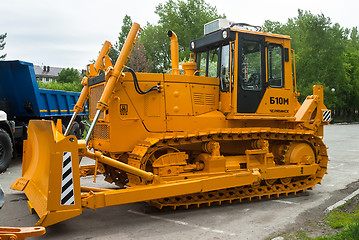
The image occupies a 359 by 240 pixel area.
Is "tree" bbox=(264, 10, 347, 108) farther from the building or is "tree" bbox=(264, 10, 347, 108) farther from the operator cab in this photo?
the building

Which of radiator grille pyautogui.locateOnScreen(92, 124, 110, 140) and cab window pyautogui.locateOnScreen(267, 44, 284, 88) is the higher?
cab window pyautogui.locateOnScreen(267, 44, 284, 88)

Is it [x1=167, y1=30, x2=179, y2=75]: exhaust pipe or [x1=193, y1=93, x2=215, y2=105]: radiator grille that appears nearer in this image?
[x1=193, y1=93, x2=215, y2=105]: radiator grille

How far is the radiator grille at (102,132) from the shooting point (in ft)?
19.9

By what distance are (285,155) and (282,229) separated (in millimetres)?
2443

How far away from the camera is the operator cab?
22.2 ft

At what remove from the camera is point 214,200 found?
21.0 ft

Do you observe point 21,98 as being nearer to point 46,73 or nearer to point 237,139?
point 237,139

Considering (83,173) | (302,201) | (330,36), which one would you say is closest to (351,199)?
(302,201)

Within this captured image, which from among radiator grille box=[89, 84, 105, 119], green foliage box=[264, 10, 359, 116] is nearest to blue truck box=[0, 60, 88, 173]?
radiator grille box=[89, 84, 105, 119]

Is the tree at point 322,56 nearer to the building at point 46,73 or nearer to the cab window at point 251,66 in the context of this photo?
the cab window at point 251,66

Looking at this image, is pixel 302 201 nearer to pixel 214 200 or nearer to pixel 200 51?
pixel 214 200

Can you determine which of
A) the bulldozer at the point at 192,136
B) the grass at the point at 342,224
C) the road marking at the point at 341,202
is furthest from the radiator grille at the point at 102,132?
the road marking at the point at 341,202

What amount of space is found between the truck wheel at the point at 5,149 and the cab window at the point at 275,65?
8.08 metres

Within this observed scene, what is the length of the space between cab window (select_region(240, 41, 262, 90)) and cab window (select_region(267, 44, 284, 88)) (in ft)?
0.90
